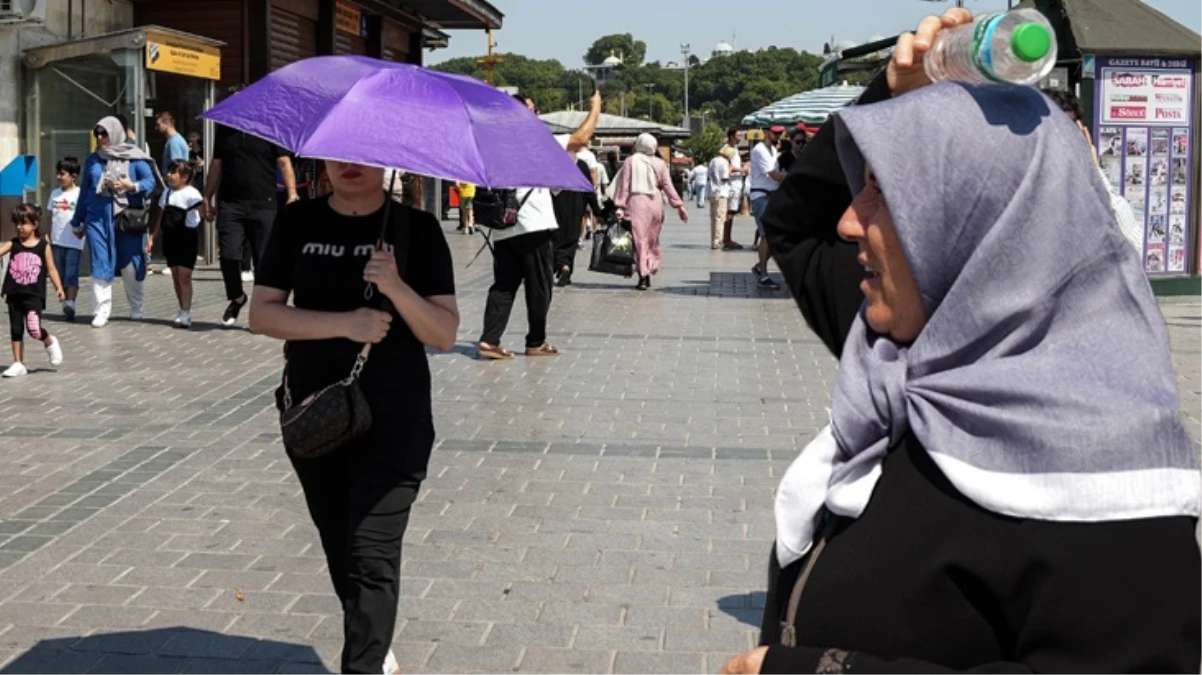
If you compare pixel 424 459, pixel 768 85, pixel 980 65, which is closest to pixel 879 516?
pixel 980 65

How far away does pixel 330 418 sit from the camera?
3.88 m

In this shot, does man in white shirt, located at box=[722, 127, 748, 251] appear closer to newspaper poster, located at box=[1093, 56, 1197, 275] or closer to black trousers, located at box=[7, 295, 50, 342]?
newspaper poster, located at box=[1093, 56, 1197, 275]

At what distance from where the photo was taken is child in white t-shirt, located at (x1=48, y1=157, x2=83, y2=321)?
1343cm

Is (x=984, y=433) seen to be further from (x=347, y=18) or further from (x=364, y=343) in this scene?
(x=347, y=18)

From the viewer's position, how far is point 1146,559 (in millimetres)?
1665

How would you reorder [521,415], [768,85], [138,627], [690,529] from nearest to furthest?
1. [138,627]
2. [690,529]
3. [521,415]
4. [768,85]

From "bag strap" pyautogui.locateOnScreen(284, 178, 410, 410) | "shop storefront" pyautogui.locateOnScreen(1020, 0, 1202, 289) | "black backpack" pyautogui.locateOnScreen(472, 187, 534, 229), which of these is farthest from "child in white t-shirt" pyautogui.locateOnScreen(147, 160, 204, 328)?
"bag strap" pyautogui.locateOnScreen(284, 178, 410, 410)

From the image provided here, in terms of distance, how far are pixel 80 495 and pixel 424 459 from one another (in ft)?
10.5

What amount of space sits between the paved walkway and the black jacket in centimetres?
285

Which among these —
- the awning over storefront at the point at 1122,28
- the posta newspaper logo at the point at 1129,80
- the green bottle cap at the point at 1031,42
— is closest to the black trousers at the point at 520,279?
the awning over storefront at the point at 1122,28

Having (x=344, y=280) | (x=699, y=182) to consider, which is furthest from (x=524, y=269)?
(x=699, y=182)

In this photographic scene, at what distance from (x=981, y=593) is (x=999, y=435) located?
177 millimetres

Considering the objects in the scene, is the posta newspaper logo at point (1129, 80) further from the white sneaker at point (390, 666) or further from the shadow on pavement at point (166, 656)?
the white sneaker at point (390, 666)

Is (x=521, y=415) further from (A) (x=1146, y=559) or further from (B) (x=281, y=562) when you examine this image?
(A) (x=1146, y=559)
